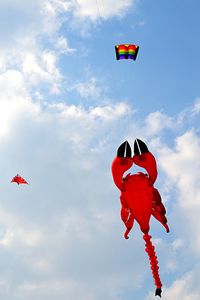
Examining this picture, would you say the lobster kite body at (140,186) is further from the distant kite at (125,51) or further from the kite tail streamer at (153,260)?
the distant kite at (125,51)

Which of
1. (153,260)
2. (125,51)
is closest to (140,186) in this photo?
(153,260)

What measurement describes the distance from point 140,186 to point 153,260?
7002 mm

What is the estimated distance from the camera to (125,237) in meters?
52.4

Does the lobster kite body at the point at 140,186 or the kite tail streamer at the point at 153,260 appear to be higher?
the lobster kite body at the point at 140,186

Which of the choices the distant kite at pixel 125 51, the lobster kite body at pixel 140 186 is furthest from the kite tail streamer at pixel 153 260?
the distant kite at pixel 125 51

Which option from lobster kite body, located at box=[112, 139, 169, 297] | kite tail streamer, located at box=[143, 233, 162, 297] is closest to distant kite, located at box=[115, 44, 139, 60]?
lobster kite body, located at box=[112, 139, 169, 297]

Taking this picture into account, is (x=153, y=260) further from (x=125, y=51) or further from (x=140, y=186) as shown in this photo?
(x=125, y=51)

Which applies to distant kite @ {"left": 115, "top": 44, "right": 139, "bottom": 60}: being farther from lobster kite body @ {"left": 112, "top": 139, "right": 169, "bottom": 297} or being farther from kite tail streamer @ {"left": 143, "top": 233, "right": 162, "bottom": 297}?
kite tail streamer @ {"left": 143, "top": 233, "right": 162, "bottom": 297}

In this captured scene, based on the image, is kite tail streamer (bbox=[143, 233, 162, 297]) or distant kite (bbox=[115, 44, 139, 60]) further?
distant kite (bbox=[115, 44, 139, 60])

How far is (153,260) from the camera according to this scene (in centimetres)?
5034


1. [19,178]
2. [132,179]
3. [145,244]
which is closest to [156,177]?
[132,179]

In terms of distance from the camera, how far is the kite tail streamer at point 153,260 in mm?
49906

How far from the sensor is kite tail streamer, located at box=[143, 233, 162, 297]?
49906 mm

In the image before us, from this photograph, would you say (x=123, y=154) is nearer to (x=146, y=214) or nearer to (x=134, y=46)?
(x=146, y=214)
